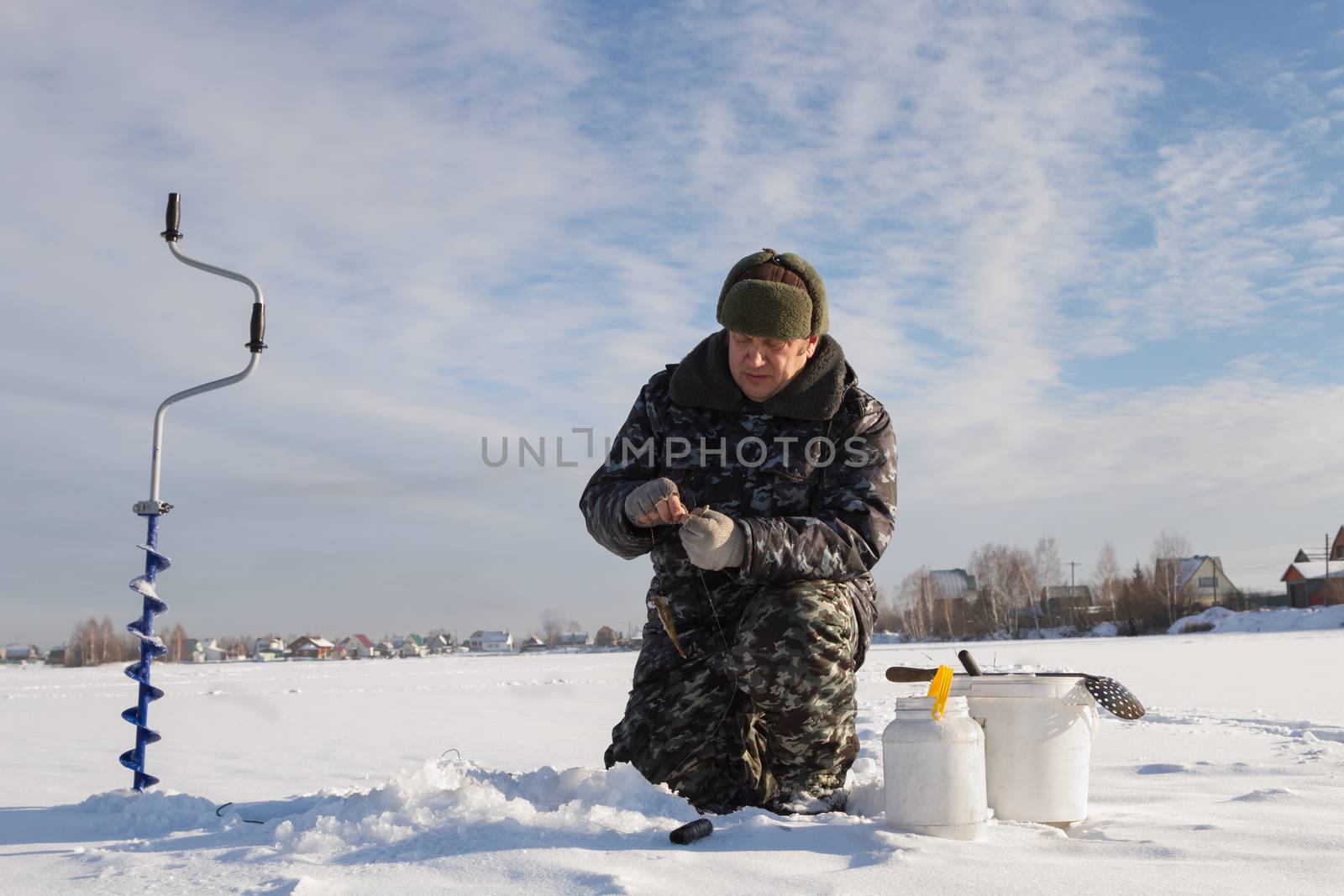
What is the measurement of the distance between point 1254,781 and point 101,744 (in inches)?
220

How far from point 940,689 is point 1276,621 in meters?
40.1

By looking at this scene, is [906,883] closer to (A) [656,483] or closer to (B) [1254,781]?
(A) [656,483]

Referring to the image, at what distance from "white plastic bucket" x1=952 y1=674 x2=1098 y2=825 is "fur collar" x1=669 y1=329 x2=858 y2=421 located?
0.94 meters

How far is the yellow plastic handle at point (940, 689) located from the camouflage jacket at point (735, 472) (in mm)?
637

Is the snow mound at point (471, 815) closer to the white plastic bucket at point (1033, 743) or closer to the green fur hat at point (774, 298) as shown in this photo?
the white plastic bucket at point (1033, 743)

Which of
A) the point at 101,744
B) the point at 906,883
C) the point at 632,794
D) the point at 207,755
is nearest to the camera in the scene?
the point at 906,883

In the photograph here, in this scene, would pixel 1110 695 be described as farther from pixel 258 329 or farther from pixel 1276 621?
pixel 1276 621

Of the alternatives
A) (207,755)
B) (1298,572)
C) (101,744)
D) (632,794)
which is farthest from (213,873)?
(1298,572)

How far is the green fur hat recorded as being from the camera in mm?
2867

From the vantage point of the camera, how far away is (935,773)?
213 cm

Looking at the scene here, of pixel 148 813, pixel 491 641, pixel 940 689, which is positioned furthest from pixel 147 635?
pixel 491 641

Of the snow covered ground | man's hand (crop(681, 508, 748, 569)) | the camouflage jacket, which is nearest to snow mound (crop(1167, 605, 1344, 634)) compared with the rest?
the snow covered ground

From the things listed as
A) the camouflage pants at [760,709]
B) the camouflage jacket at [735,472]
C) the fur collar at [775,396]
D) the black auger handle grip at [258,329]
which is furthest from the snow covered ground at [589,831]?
the black auger handle grip at [258,329]

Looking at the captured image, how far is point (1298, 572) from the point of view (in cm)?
5591
